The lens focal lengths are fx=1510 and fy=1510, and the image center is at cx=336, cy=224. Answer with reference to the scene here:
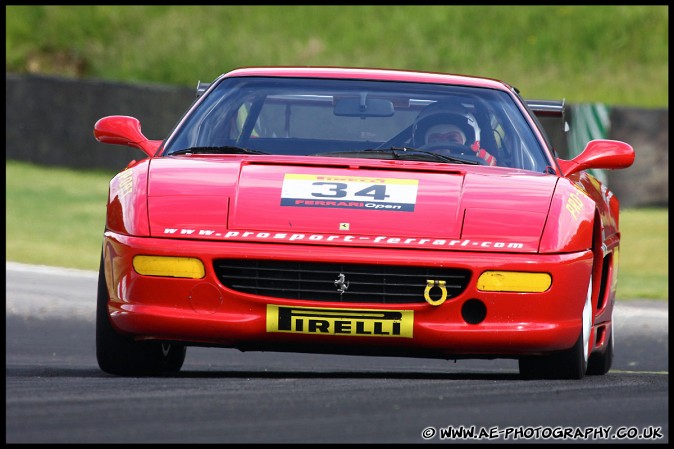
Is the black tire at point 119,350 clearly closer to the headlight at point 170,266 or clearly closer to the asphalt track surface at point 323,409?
the asphalt track surface at point 323,409

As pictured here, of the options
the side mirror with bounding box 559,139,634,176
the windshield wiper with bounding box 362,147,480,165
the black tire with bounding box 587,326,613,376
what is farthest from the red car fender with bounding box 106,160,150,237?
the black tire with bounding box 587,326,613,376

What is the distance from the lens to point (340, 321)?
548 cm

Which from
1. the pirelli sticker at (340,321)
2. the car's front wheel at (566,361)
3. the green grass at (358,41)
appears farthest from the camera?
the green grass at (358,41)

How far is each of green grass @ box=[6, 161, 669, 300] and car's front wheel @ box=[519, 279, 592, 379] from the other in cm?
544

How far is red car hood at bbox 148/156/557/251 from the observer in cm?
556

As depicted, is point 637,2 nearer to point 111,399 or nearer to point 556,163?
point 556,163

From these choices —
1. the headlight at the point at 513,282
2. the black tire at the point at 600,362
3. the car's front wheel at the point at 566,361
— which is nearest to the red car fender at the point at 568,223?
the headlight at the point at 513,282

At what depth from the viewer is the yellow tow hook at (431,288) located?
5512 millimetres

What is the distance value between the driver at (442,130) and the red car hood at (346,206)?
2.31 feet

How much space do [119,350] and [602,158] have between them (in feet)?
7.67

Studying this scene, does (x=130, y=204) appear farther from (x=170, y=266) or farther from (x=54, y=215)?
(x=54, y=215)

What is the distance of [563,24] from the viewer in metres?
27.7

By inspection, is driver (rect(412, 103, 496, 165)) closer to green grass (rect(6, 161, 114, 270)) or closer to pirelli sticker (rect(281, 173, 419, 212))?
pirelli sticker (rect(281, 173, 419, 212))

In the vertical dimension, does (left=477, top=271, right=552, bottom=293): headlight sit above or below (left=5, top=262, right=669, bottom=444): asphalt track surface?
above
